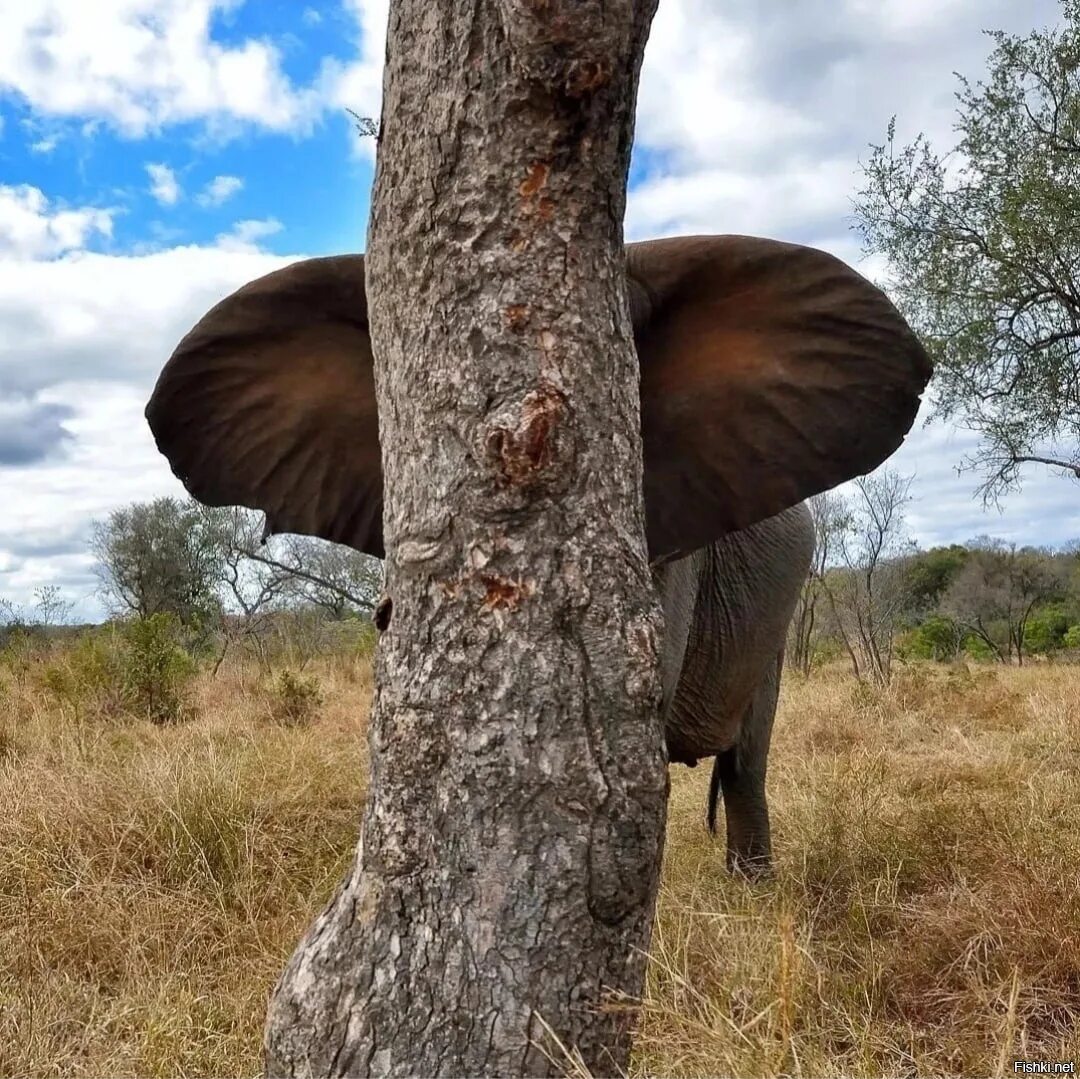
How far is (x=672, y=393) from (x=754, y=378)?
254 mm

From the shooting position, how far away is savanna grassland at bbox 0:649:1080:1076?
2752 millimetres

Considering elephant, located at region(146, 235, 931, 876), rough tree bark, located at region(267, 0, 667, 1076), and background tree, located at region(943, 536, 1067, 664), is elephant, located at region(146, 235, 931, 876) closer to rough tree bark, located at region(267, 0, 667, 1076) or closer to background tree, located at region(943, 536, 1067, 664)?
rough tree bark, located at region(267, 0, 667, 1076)

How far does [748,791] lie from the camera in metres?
5.67

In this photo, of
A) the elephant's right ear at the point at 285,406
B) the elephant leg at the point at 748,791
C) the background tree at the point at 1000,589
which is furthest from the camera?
the background tree at the point at 1000,589

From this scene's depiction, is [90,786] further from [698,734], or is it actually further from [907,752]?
[907,752]

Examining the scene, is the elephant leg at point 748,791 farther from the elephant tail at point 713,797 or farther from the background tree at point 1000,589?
the background tree at point 1000,589

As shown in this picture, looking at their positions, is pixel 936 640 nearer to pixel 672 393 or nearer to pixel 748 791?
pixel 748 791

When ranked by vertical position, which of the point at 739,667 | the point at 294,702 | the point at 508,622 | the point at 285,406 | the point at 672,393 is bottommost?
the point at 294,702

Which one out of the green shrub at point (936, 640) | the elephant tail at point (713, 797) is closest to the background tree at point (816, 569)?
the green shrub at point (936, 640)

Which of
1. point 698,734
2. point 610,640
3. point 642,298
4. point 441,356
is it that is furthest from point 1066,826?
point 441,356

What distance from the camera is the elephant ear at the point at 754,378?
3215 mm

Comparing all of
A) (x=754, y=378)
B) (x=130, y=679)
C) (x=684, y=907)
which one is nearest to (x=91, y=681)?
(x=130, y=679)

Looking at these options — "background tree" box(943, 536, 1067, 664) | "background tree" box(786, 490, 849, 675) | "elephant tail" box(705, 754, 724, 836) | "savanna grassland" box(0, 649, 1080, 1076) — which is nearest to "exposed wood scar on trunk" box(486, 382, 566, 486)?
"savanna grassland" box(0, 649, 1080, 1076)

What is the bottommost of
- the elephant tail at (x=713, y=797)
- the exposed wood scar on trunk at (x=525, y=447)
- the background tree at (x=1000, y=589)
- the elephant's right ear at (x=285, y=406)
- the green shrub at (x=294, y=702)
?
the background tree at (x=1000, y=589)
